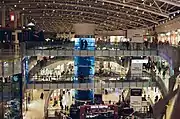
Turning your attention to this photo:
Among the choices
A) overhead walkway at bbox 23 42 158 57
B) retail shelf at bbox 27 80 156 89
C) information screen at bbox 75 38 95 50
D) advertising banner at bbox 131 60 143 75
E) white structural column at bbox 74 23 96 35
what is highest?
white structural column at bbox 74 23 96 35

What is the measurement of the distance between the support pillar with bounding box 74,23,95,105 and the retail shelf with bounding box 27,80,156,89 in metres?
2.61

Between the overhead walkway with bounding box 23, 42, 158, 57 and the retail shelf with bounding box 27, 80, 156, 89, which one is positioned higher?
the overhead walkway with bounding box 23, 42, 158, 57

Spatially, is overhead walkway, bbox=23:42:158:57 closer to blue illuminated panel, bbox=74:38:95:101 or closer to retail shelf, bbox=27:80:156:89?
blue illuminated panel, bbox=74:38:95:101

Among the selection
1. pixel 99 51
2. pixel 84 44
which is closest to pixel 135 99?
pixel 99 51

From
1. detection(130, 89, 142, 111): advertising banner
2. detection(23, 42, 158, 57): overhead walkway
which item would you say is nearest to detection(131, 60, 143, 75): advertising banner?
detection(130, 89, 142, 111): advertising banner

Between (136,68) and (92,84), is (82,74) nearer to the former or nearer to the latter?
(92,84)

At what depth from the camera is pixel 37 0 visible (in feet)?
162

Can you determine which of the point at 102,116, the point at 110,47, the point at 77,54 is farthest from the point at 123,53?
the point at 102,116

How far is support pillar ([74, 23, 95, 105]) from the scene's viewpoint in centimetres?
3536

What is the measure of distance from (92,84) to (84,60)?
20.8 ft

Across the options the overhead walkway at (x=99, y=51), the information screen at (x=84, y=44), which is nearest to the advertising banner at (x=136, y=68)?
the overhead walkway at (x=99, y=51)

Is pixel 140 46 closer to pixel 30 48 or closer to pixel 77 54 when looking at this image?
pixel 77 54

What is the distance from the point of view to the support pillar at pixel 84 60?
116ft

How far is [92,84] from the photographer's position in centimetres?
3119
